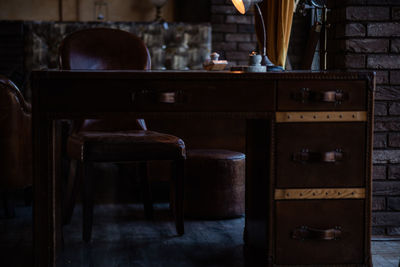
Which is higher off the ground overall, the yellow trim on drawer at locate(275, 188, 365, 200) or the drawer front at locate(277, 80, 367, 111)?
the drawer front at locate(277, 80, 367, 111)

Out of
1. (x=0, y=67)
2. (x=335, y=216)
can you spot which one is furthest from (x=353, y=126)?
(x=0, y=67)

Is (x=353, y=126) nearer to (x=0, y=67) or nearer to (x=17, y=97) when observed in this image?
(x=17, y=97)

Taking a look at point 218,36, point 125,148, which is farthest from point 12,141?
point 218,36

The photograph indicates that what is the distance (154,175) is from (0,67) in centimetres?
260

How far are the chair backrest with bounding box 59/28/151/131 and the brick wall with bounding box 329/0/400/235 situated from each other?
1.01 meters

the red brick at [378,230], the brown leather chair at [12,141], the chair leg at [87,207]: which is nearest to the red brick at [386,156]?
the red brick at [378,230]

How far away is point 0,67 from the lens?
497cm

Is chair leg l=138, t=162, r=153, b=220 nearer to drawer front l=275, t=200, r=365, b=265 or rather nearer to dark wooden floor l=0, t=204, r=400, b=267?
dark wooden floor l=0, t=204, r=400, b=267

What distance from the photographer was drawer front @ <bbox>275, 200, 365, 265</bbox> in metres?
1.76

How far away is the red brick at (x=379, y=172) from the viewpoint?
237 cm

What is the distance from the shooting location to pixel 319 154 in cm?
175

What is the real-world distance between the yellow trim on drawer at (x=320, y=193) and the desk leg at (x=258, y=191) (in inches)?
1.8

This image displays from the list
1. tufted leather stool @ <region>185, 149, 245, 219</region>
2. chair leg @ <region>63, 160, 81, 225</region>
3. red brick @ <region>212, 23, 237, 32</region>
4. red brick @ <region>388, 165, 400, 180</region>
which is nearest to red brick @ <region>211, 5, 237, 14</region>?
red brick @ <region>212, 23, 237, 32</region>

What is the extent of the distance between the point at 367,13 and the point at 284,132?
912 mm
